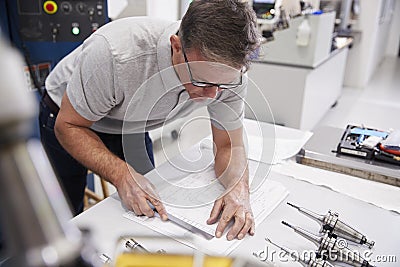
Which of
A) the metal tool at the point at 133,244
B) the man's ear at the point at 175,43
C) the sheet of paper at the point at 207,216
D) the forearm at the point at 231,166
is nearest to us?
the metal tool at the point at 133,244

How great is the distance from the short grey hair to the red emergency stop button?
99 cm

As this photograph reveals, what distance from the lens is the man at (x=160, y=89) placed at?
2.99ft

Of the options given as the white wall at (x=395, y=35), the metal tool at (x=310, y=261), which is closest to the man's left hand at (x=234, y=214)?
the metal tool at (x=310, y=261)

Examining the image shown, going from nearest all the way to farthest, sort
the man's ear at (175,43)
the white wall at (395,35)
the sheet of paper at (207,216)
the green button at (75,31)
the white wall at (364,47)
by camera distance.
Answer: the sheet of paper at (207,216) → the man's ear at (175,43) → the green button at (75,31) → the white wall at (364,47) → the white wall at (395,35)

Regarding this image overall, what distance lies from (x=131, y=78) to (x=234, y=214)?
1.50 ft

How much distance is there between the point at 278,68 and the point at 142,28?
5.85ft

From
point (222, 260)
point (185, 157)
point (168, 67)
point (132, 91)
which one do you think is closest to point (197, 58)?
point (168, 67)

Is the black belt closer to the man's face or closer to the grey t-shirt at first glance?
the grey t-shirt

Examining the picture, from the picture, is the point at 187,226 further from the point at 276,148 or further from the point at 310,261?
the point at 276,148

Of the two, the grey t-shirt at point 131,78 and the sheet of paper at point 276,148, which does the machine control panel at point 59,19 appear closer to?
the grey t-shirt at point 131,78

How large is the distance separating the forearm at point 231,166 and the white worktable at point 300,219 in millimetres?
116

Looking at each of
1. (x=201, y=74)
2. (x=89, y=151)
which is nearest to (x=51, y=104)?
(x=89, y=151)

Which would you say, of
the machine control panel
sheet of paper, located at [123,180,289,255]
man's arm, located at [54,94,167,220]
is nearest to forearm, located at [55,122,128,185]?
man's arm, located at [54,94,167,220]

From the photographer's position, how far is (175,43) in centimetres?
100
